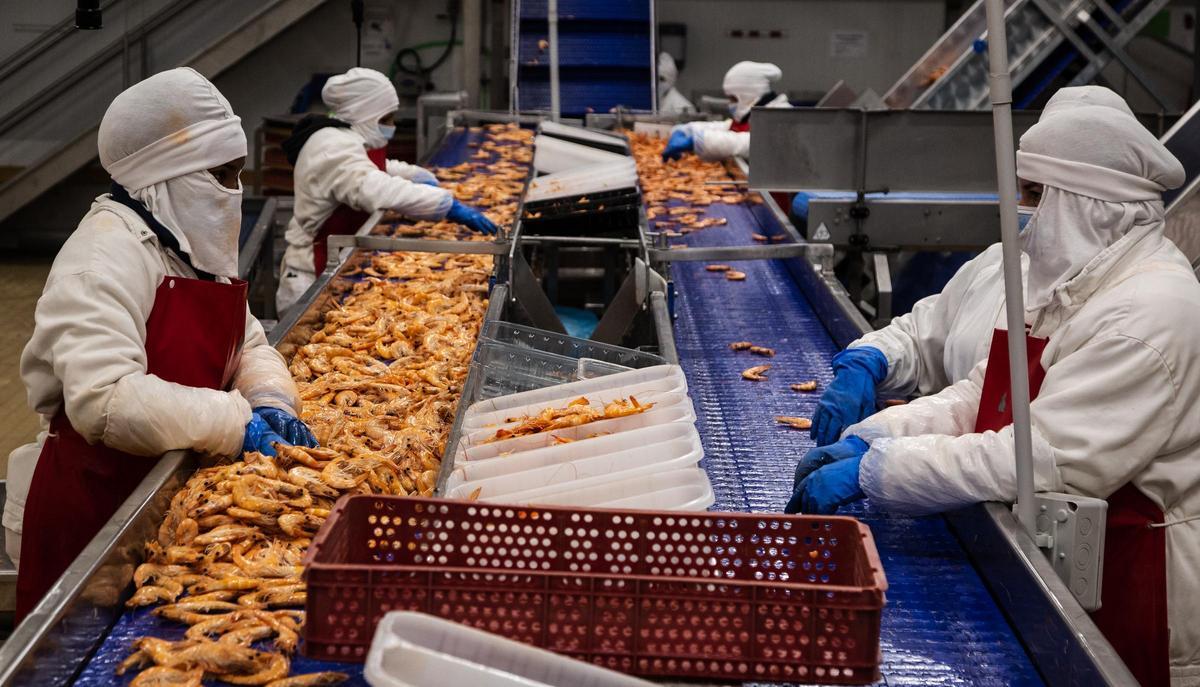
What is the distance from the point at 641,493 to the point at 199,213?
4.80ft

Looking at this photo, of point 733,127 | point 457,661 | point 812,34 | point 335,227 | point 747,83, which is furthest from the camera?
point 812,34

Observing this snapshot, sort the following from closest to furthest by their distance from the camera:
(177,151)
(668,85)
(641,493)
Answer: (641,493), (177,151), (668,85)

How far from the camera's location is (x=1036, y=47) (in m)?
10.2

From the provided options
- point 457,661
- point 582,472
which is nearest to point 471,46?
point 582,472

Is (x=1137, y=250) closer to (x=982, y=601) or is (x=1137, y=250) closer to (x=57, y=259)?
(x=982, y=601)

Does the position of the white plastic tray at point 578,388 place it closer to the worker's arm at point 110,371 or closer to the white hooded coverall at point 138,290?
the white hooded coverall at point 138,290

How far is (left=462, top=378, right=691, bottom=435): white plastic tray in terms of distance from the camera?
10.0ft

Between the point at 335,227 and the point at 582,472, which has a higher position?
the point at 582,472

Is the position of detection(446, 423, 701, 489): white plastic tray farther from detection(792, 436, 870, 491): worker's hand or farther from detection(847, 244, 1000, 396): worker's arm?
detection(847, 244, 1000, 396): worker's arm

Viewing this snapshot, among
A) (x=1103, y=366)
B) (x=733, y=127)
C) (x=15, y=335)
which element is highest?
(x=1103, y=366)

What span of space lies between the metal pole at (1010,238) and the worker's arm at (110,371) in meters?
1.93

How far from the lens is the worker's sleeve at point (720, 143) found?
28.9 feet

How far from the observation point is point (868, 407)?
3.40 metres

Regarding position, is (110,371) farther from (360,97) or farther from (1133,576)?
(360,97)
